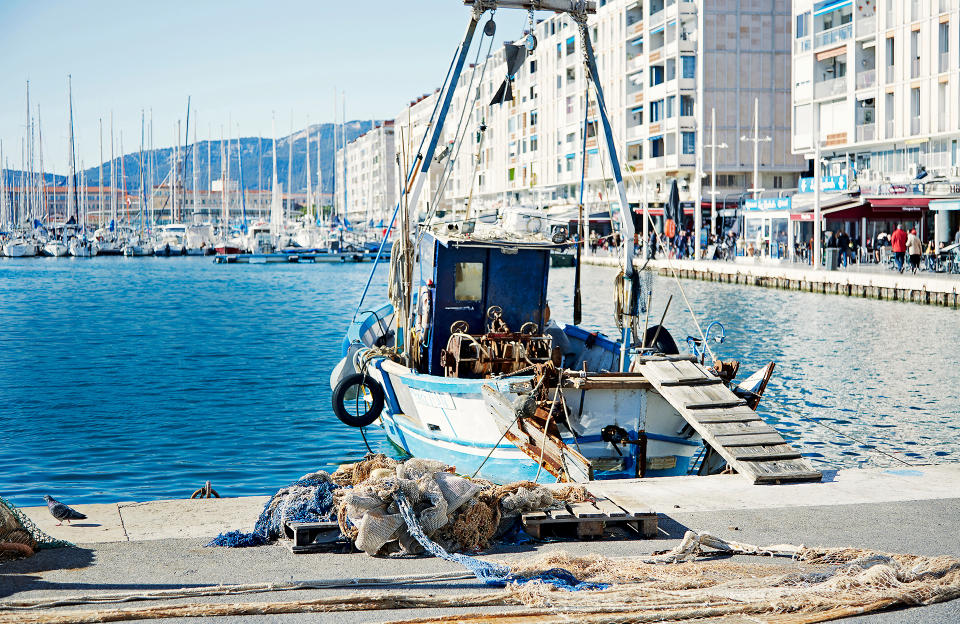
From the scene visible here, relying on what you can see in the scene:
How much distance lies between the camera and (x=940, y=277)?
41906 millimetres

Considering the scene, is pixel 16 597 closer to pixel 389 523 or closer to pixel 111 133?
pixel 389 523

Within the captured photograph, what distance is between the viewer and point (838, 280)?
148ft

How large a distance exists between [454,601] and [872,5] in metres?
57.8

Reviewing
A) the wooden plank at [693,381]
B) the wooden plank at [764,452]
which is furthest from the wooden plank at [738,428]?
the wooden plank at [693,381]

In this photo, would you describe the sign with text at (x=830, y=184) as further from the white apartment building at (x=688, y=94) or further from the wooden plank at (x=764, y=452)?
the wooden plank at (x=764, y=452)

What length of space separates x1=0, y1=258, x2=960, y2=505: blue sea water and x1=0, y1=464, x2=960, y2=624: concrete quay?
21.3ft

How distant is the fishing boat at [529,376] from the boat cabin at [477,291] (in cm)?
2

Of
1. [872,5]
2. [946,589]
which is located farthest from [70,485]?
[872,5]

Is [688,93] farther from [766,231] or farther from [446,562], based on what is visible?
[446,562]

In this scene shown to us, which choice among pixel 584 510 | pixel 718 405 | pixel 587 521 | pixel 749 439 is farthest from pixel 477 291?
pixel 587 521

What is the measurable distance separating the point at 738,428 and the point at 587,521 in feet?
12.7

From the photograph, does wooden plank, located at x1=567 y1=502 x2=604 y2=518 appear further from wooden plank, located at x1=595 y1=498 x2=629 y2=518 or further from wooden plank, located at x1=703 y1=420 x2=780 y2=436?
wooden plank, located at x1=703 y1=420 x2=780 y2=436

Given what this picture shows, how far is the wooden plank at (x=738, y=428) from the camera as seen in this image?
12.1m

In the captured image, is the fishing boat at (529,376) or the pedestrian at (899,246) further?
the pedestrian at (899,246)
